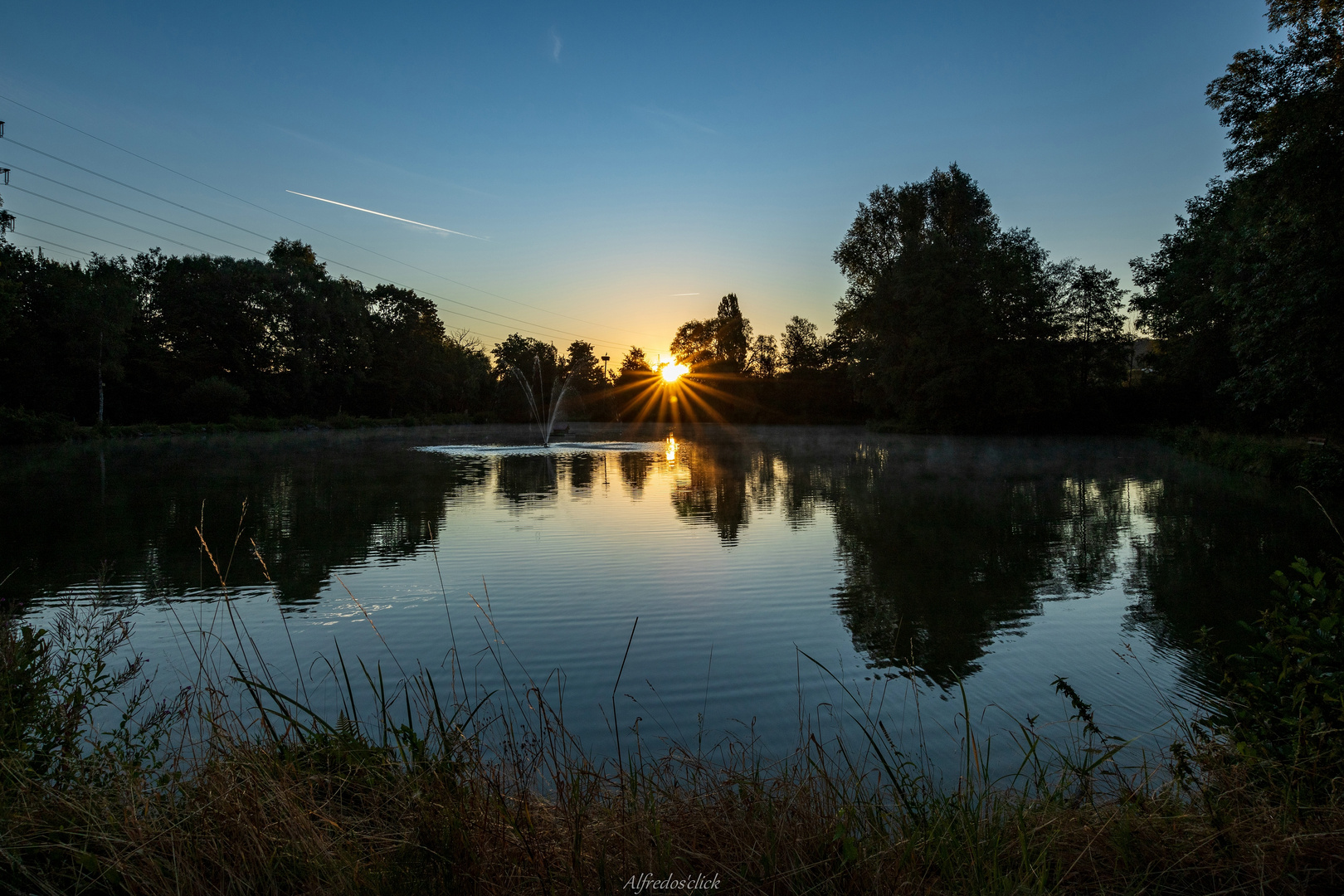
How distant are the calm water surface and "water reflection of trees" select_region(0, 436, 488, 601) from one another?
0.26 feet

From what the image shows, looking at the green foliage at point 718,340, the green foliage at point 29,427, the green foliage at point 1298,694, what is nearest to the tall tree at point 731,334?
the green foliage at point 718,340

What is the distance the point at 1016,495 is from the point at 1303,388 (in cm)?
797

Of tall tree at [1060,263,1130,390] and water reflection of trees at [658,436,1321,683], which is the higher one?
tall tree at [1060,263,1130,390]

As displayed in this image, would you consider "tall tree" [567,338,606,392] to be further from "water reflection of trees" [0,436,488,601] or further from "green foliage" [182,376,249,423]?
"water reflection of trees" [0,436,488,601]

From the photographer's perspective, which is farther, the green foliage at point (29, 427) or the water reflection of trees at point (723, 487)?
the green foliage at point (29, 427)

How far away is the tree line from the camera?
649 inches

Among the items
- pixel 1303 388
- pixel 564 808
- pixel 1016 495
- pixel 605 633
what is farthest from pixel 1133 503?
pixel 564 808

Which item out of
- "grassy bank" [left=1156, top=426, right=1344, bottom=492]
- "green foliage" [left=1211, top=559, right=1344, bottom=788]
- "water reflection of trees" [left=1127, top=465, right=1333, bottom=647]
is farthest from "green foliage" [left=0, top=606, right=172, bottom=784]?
"grassy bank" [left=1156, top=426, right=1344, bottom=492]

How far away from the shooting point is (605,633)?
6.62 metres

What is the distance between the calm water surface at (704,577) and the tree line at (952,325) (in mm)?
5648

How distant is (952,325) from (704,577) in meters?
37.0

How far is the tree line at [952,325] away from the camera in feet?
54.1

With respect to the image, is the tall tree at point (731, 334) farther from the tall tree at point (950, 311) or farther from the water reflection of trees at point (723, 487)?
the water reflection of trees at point (723, 487)

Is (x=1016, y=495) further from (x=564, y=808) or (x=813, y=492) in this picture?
(x=564, y=808)
